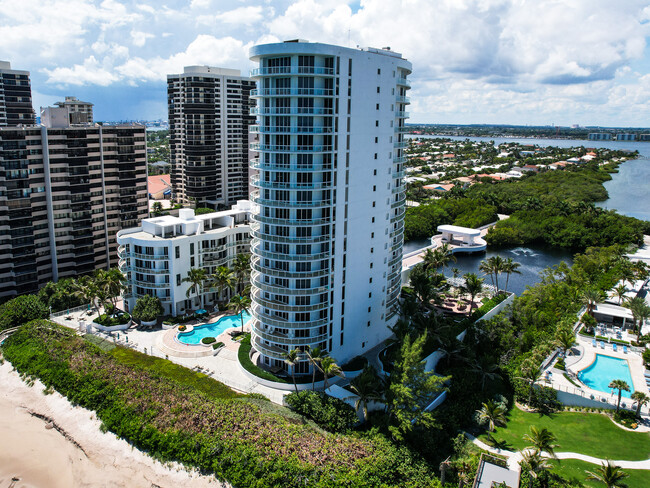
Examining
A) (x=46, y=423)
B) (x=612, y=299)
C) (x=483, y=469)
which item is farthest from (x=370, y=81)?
(x=612, y=299)

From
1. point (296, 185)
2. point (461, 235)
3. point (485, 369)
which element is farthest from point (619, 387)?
point (461, 235)

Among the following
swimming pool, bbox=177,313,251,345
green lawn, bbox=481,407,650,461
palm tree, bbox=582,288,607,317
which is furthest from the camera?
palm tree, bbox=582,288,607,317

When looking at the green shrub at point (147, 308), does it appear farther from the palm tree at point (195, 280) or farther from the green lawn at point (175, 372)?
the green lawn at point (175, 372)

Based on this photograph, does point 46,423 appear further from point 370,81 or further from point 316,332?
point 370,81

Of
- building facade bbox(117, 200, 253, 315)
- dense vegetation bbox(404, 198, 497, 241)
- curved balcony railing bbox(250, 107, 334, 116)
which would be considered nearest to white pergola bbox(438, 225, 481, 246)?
dense vegetation bbox(404, 198, 497, 241)

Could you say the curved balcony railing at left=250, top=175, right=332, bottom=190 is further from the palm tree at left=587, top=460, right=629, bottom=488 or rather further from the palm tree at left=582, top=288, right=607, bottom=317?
the palm tree at left=582, top=288, right=607, bottom=317

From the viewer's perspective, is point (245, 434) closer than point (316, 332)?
Yes

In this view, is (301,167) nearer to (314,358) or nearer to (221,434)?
(314,358)
